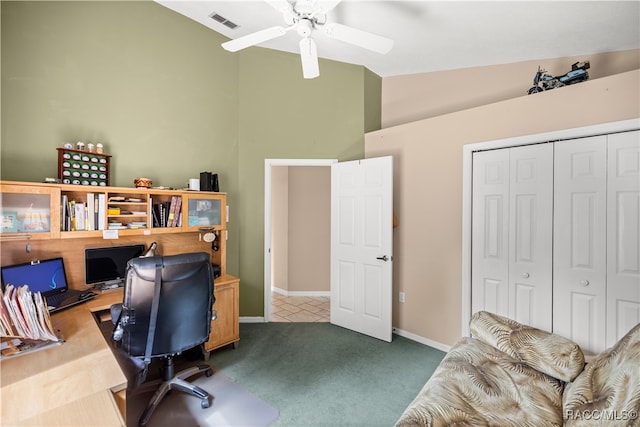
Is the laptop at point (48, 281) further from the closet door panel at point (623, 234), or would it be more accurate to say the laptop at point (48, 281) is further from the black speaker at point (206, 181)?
the closet door panel at point (623, 234)

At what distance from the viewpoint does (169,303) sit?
1.89 meters

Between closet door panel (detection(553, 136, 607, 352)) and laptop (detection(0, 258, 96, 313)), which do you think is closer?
laptop (detection(0, 258, 96, 313))

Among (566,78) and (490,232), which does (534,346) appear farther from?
(566,78)

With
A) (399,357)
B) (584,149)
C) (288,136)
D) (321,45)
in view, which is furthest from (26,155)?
(584,149)

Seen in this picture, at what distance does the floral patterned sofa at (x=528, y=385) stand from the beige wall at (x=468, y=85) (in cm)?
254

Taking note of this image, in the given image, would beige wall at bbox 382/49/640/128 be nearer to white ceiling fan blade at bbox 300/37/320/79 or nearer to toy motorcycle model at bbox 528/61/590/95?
toy motorcycle model at bbox 528/61/590/95

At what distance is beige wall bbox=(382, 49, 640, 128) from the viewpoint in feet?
8.87

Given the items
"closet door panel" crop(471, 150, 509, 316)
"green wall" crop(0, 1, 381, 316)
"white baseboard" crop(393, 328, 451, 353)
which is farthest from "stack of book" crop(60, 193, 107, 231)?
"closet door panel" crop(471, 150, 509, 316)

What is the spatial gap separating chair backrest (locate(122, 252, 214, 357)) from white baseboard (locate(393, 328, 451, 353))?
7.22 ft

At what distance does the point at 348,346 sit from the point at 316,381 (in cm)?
70

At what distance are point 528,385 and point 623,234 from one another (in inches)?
57.5

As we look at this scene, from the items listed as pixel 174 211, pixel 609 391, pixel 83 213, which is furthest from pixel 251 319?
pixel 609 391

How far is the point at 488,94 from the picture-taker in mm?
3195

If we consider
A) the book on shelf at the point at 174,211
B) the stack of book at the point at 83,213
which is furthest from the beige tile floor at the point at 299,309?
the stack of book at the point at 83,213
